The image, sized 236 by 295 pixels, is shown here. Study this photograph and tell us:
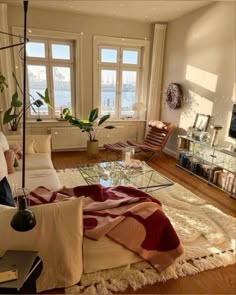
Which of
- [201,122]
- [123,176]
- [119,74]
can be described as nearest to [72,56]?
[119,74]

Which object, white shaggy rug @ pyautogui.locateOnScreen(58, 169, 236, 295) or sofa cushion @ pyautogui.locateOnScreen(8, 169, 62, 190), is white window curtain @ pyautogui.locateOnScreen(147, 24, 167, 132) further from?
sofa cushion @ pyautogui.locateOnScreen(8, 169, 62, 190)

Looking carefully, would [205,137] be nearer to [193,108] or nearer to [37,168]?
[193,108]

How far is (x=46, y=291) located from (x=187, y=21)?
5.13m

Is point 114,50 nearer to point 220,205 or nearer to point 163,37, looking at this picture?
point 163,37

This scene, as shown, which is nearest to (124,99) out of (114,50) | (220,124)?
(114,50)

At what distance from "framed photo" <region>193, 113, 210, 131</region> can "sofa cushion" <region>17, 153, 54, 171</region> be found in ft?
9.20

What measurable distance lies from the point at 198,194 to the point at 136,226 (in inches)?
79.8

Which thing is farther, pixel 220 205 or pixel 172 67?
pixel 172 67

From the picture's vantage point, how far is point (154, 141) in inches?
204

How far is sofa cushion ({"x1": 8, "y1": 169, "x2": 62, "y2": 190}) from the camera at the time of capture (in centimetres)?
259

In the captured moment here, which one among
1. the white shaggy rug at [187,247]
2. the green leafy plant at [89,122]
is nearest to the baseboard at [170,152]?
the green leafy plant at [89,122]

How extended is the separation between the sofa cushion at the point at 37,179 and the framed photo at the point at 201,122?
2872 millimetres

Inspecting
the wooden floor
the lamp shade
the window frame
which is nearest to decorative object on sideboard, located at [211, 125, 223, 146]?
the wooden floor

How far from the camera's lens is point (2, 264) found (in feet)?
4.01
